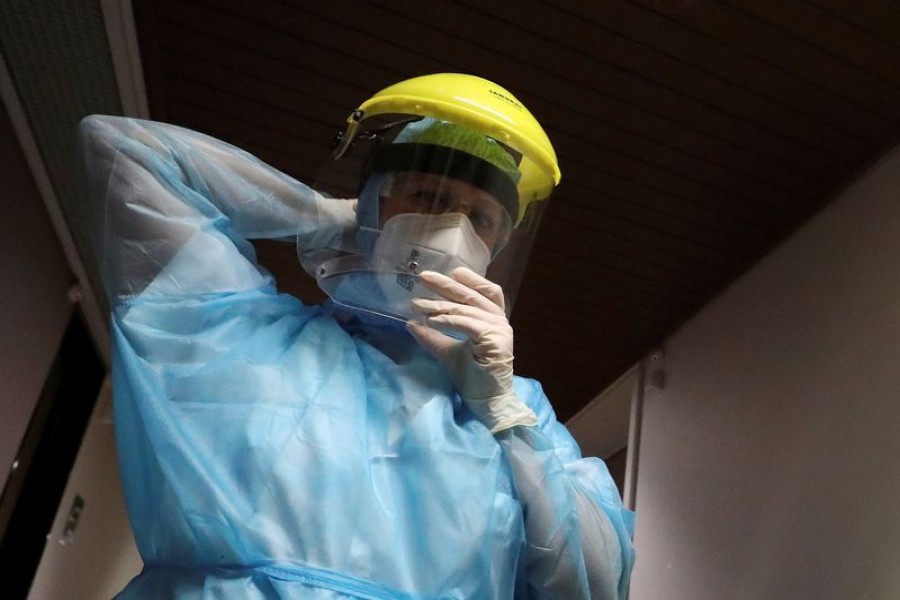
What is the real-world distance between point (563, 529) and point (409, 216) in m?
0.41

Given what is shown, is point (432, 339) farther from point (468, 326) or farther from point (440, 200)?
point (440, 200)

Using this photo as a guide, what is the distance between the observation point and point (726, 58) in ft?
4.44

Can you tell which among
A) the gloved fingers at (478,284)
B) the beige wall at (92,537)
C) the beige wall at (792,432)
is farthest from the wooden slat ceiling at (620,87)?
the beige wall at (92,537)

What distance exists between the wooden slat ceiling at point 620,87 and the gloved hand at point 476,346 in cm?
63

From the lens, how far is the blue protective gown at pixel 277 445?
722 millimetres

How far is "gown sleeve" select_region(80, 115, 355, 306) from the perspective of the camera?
851 millimetres

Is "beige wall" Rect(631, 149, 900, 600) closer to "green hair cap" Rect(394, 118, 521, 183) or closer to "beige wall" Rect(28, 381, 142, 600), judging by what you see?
"green hair cap" Rect(394, 118, 521, 183)

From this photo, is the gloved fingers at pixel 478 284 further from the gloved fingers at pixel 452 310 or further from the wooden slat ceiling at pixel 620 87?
the wooden slat ceiling at pixel 620 87

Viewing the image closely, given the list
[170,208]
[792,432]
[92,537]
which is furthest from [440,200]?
[92,537]

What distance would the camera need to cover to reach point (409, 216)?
3.15 feet

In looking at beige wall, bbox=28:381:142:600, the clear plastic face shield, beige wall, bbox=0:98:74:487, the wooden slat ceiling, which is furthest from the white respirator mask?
beige wall, bbox=28:381:142:600

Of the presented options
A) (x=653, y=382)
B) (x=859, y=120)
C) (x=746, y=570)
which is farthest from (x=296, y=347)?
(x=653, y=382)

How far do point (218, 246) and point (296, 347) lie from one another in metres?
0.15

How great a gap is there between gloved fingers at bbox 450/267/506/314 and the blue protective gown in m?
0.11
